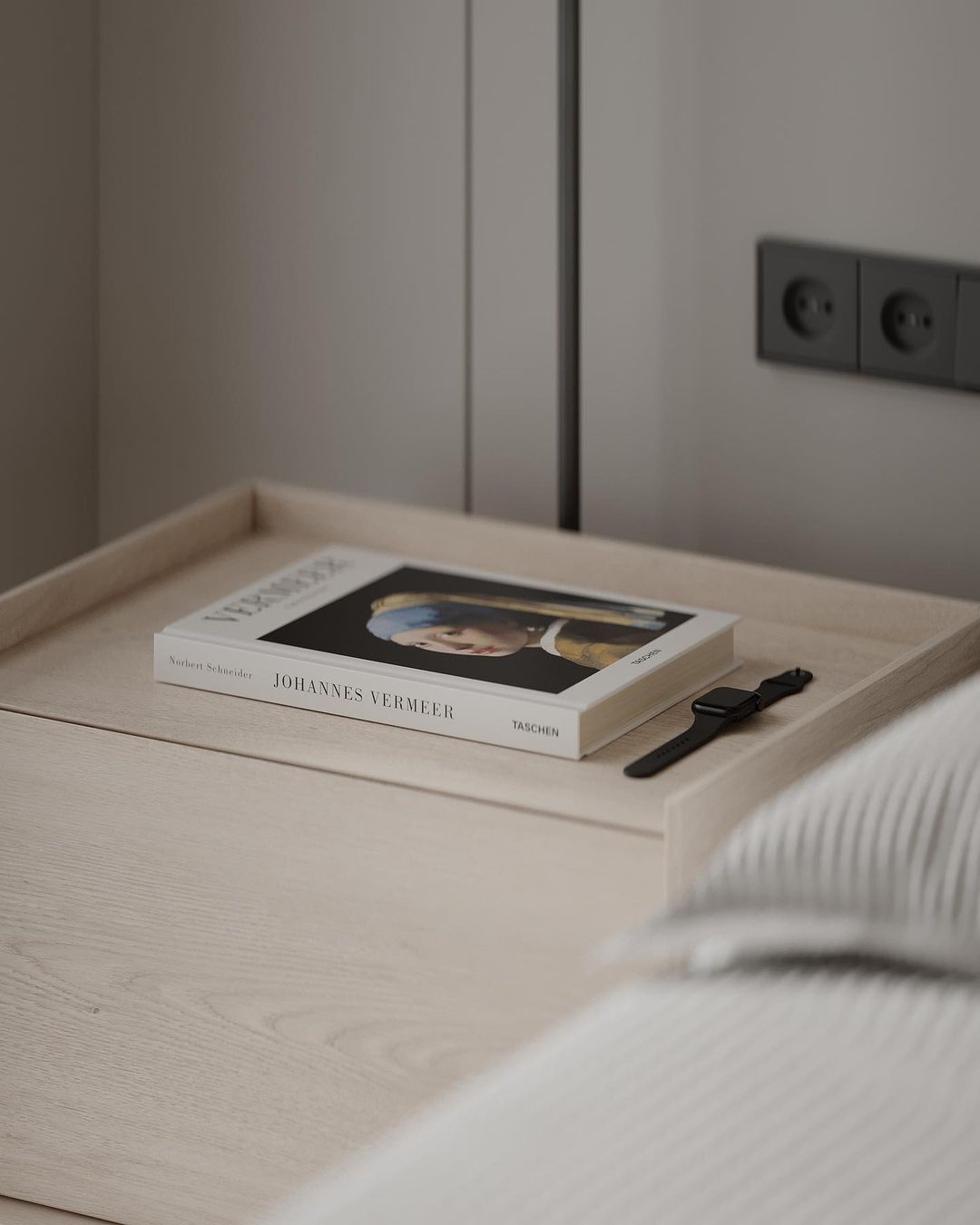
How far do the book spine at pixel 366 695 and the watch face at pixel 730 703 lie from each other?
9 cm

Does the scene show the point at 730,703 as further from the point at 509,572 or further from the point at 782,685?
the point at 509,572

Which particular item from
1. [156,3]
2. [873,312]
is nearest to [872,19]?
[873,312]

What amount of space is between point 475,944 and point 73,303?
83 cm

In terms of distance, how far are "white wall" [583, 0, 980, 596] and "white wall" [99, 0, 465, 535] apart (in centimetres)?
14

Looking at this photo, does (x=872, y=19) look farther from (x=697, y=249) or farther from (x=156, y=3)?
(x=156, y=3)

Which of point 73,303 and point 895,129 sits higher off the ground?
point 895,129

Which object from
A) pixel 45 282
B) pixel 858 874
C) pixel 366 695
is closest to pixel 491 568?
pixel 366 695

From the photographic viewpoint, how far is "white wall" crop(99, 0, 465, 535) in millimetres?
1439

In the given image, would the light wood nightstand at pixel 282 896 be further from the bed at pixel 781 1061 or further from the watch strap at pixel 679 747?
the bed at pixel 781 1061

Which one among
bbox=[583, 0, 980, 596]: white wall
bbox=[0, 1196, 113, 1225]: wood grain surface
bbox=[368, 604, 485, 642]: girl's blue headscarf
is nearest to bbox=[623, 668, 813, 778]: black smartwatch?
bbox=[368, 604, 485, 642]: girl's blue headscarf

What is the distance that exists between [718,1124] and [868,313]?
2.71 feet

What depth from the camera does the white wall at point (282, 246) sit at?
4.72 ft

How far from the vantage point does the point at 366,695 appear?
1.04 meters

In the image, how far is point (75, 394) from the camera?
1589mm
